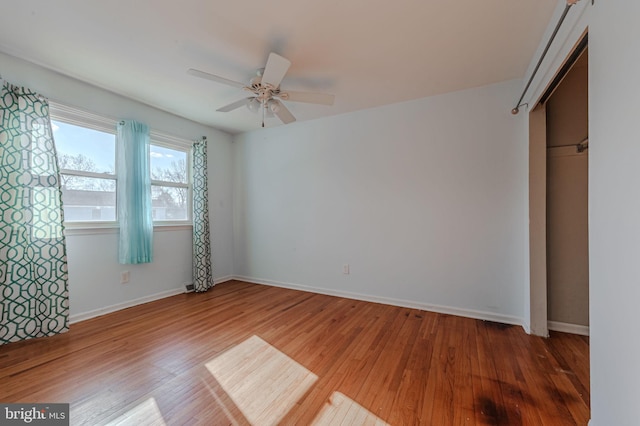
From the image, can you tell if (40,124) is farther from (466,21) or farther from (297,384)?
(466,21)

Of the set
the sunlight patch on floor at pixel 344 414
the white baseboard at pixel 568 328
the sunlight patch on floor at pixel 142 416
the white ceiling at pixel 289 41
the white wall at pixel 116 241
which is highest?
the white ceiling at pixel 289 41

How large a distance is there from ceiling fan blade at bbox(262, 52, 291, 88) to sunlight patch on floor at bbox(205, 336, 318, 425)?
7.50 feet

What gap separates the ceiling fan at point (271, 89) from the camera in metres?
1.94

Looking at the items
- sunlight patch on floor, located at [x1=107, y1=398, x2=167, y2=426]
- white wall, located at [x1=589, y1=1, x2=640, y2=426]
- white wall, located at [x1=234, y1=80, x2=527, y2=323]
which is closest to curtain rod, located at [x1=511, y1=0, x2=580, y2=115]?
white wall, located at [x1=234, y1=80, x2=527, y2=323]

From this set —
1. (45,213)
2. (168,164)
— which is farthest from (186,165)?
(45,213)

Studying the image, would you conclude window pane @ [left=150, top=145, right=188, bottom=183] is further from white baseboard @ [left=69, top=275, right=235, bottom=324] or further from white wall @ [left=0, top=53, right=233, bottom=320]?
white baseboard @ [left=69, top=275, right=235, bottom=324]

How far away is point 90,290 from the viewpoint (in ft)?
9.04

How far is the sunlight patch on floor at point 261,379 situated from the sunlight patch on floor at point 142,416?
37cm

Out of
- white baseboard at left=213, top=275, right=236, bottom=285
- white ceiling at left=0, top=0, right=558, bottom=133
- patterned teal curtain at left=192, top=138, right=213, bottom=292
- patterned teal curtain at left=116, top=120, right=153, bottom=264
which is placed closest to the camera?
white ceiling at left=0, top=0, right=558, bottom=133

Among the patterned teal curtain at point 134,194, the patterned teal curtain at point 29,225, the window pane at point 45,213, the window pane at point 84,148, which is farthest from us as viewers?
the patterned teal curtain at point 134,194

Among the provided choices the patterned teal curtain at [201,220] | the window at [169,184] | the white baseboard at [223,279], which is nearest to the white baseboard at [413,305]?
the white baseboard at [223,279]

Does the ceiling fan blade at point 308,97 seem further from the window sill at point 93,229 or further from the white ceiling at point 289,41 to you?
the window sill at point 93,229

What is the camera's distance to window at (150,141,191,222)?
11.3 feet

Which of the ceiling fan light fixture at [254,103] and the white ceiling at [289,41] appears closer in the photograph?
the white ceiling at [289,41]
